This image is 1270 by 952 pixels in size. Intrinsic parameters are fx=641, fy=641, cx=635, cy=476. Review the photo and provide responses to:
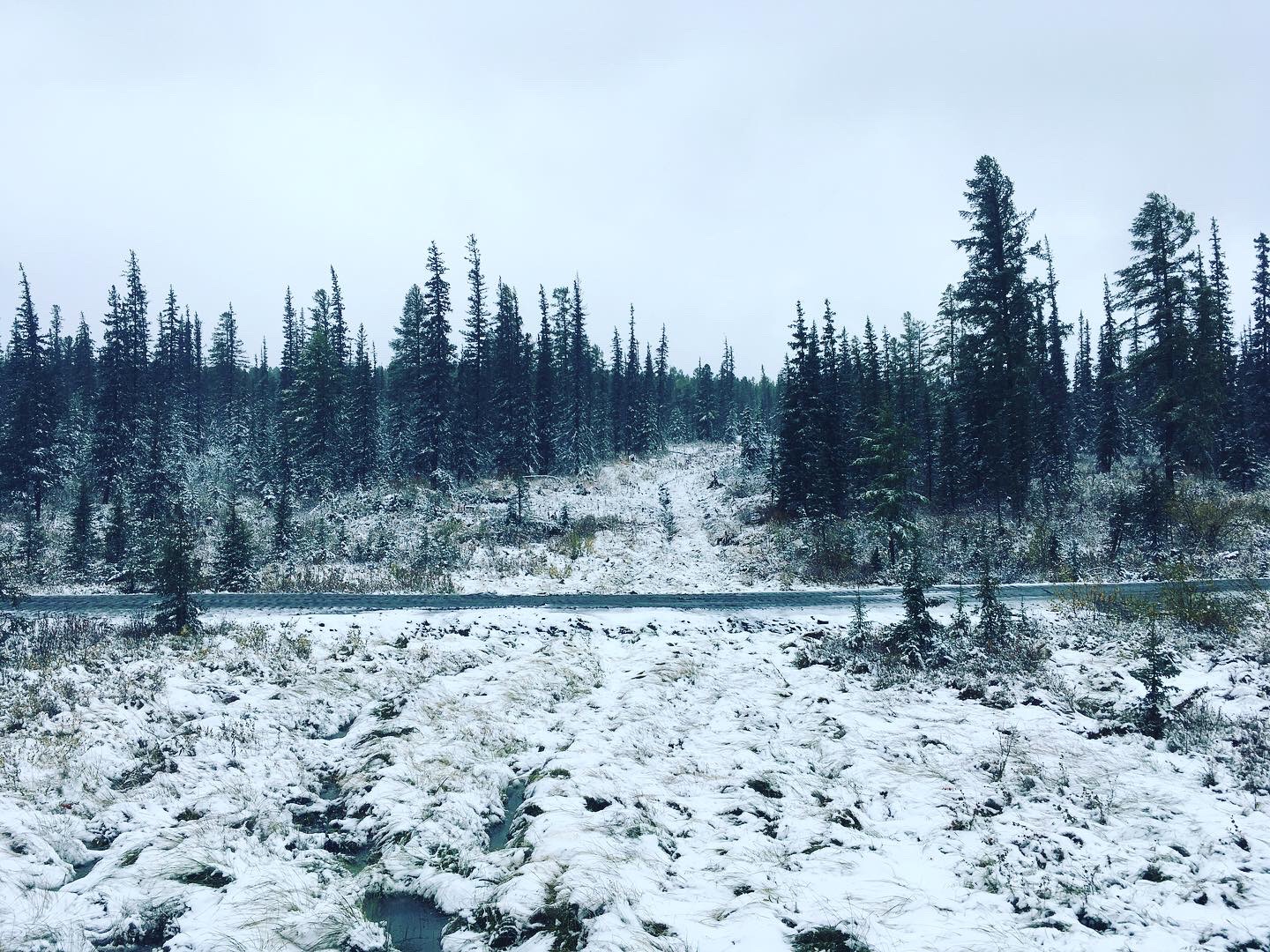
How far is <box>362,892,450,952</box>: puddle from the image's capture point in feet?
21.1

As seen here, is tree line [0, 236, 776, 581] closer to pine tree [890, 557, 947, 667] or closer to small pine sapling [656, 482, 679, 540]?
small pine sapling [656, 482, 679, 540]

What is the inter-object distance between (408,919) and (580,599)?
13091mm

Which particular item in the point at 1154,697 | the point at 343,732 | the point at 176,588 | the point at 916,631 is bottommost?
the point at 343,732

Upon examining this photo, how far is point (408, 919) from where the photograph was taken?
679cm

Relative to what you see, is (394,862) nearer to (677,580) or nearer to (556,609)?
(556,609)

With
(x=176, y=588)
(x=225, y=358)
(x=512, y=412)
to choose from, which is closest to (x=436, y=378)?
(x=512, y=412)

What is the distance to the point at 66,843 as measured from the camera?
7406mm

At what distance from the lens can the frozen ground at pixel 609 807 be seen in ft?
20.7

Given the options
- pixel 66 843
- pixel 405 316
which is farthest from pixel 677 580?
pixel 405 316

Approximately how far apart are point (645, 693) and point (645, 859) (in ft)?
16.8

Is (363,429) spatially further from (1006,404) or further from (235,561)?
(1006,404)

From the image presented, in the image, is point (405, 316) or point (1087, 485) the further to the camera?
point (405, 316)

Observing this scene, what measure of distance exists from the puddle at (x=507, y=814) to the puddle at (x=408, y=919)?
125 centimetres

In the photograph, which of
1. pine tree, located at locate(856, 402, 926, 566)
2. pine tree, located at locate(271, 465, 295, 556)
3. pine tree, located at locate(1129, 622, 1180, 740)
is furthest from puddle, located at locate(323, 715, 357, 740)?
pine tree, located at locate(856, 402, 926, 566)
